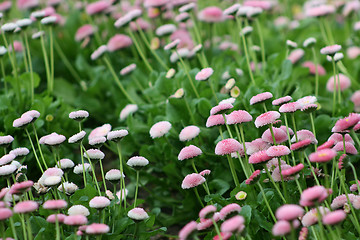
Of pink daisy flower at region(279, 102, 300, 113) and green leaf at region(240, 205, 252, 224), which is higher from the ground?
pink daisy flower at region(279, 102, 300, 113)

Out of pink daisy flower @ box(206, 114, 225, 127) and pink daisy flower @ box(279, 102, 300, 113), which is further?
pink daisy flower @ box(206, 114, 225, 127)

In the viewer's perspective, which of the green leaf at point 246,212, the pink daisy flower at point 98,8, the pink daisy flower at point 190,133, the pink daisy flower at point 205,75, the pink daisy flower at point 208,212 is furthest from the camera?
the pink daisy flower at point 98,8

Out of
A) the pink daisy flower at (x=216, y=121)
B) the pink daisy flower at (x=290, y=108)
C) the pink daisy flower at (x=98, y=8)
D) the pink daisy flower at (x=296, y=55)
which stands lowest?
the pink daisy flower at (x=296, y=55)

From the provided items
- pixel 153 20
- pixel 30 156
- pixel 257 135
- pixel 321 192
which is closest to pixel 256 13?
pixel 257 135

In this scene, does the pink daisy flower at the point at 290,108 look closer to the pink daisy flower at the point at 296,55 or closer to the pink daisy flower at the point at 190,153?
the pink daisy flower at the point at 190,153

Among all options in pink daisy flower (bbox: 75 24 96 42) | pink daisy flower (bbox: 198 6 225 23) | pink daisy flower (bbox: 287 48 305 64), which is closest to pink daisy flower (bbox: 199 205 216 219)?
pink daisy flower (bbox: 287 48 305 64)

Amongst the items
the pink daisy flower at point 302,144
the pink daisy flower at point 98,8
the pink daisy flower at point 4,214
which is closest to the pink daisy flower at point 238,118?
the pink daisy flower at point 302,144

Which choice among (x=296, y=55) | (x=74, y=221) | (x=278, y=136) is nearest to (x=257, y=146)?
(x=278, y=136)

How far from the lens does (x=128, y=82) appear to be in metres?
3.55

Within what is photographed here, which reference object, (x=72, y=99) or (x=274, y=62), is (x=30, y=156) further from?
(x=274, y=62)

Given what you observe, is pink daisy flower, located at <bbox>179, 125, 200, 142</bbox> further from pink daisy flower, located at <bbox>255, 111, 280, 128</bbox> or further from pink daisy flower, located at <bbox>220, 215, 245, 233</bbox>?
pink daisy flower, located at <bbox>220, 215, 245, 233</bbox>

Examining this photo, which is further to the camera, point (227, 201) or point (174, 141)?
point (174, 141)

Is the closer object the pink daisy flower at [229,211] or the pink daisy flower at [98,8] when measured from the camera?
the pink daisy flower at [229,211]

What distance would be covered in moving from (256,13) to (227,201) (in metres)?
1.55
